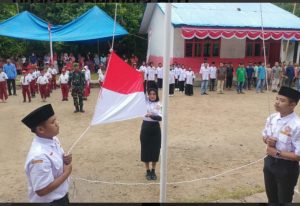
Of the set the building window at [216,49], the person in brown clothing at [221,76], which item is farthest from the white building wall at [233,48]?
the person in brown clothing at [221,76]

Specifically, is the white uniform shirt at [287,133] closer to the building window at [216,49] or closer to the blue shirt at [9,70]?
the blue shirt at [9,70]

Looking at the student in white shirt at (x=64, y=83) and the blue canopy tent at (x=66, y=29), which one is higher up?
the blue canopy tent at (x=66, y=29)

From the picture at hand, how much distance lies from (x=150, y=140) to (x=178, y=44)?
48.5 ft

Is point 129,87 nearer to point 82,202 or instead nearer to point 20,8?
point 82,202

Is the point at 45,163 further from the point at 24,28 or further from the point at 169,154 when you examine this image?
the point at 24,28

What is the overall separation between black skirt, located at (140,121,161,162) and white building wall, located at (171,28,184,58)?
14555 mm

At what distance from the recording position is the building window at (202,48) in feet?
66.7

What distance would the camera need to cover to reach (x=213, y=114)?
11.6 metres

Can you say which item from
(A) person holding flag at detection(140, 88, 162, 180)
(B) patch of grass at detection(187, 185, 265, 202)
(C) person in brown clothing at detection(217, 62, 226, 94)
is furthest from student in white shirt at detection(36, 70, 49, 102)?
(B) patch of grass at detection(187, 185, 265, 202)

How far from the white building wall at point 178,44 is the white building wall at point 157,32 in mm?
1992

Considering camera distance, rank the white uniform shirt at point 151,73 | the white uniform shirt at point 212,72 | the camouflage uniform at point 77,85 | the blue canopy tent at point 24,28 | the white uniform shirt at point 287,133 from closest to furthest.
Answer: the white uniform shirt at point 287,133 → the camouflage uniform at point 77,85 → the white uniform shirt at point 212,72 → the white uniform shirt at point 151,73 → the blue canopy tent at point 24,28

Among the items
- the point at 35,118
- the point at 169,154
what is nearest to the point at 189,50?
the point at 169,154

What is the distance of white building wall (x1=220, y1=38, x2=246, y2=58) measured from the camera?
2111cm

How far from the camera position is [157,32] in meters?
23.4
